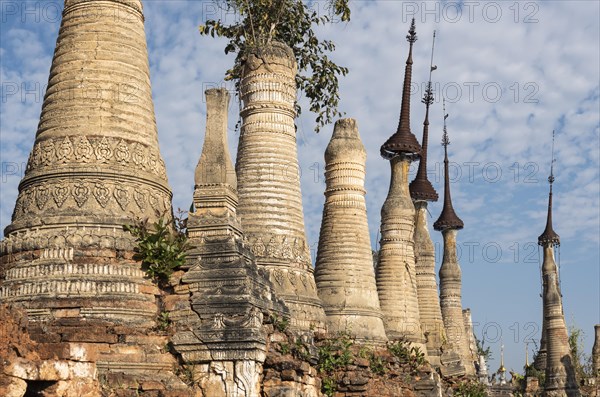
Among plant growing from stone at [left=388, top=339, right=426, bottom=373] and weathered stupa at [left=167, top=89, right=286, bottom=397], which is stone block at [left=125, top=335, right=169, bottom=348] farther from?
plant growing from stone at [left=388, top=339, right=426, bottom=373]

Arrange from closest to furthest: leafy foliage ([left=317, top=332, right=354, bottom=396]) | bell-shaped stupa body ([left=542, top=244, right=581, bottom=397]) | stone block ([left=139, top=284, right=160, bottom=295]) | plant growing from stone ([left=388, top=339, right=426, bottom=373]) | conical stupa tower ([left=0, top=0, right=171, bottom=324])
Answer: conical stupa tower ([left=0, top=0, right=171, bottom=324]) → stone block ([left=139, top=284, right=160, bottom=295]) → leafy foliage ([left=317, top=332, right=354, bottom=396]) → plant growing from stone ([left=388, top=339, right=426, bottom=373]) → bell-shaped stupa body ([left=542, top=244, right=581, bottom=397])

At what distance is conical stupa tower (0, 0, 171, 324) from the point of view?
11141 millimetres

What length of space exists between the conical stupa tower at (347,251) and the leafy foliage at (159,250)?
6357mm

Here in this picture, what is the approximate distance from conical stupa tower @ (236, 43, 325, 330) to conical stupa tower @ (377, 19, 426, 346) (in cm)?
481

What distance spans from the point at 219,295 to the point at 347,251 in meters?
6.85

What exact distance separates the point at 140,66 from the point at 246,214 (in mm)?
3862

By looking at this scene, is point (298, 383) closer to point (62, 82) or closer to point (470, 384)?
point (62, 82)

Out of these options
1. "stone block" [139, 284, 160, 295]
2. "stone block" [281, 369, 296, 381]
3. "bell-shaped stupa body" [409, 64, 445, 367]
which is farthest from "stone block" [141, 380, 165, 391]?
"bell-shaped stupa body" [409, 64, 445, 367]

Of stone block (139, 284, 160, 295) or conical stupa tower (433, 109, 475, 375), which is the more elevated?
conical stupa tower (433, 109, 475, 375)

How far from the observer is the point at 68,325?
34.6 ft

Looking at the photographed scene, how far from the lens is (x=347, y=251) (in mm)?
17781

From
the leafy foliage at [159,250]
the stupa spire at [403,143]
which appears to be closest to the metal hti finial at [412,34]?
the stupa spire at [403,143]

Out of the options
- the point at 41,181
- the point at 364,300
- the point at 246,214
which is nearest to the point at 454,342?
the point at 364,300

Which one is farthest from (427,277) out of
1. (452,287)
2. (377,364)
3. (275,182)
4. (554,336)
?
(554,336)
